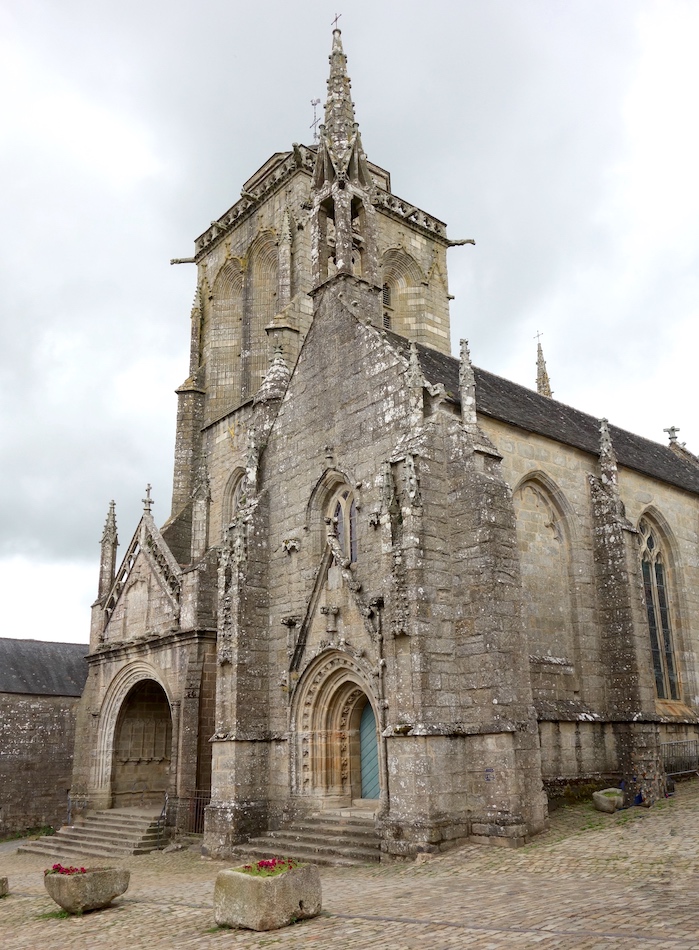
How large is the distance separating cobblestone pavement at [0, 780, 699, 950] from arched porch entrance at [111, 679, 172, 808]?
8738 mm

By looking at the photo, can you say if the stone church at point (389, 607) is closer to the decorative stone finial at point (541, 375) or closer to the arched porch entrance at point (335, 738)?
the arched porch entrance at point (335, 738)

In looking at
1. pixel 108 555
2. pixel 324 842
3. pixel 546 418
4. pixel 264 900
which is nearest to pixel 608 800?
pixel 324 842

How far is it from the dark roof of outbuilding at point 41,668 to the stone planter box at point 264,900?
20.3m

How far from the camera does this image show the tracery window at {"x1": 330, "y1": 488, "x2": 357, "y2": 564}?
51.6 ft

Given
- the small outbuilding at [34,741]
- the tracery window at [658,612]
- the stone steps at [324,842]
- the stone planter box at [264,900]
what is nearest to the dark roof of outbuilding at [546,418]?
the tracery window at [658,612]

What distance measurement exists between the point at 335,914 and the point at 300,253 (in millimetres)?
21486

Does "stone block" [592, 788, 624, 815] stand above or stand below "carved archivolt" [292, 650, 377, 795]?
below

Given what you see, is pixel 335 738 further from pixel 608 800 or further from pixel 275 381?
pixel 275 381

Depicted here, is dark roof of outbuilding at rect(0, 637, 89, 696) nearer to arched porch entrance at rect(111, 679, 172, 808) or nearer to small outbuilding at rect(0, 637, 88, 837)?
small outbuilding at rect(0, 637, 88, 837)

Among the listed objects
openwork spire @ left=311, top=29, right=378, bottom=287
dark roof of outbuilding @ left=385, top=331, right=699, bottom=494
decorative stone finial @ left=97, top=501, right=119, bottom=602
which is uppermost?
openwork spire @ left=311, top=29, right=378, bottom=287

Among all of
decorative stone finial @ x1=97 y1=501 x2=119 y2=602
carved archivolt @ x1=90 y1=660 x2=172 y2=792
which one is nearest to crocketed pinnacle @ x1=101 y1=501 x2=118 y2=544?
decorative stone finial @ x1=97 y1=501 x2=119 y2=602

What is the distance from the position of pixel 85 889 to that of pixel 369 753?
645 cm

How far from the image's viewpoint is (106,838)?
1902 centimetres

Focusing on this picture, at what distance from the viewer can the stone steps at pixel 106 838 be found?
1778 centimetres
